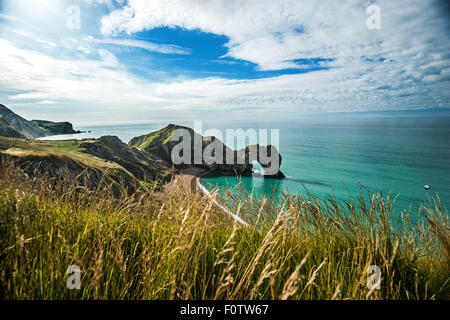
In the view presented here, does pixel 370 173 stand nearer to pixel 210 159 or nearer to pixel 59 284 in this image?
pixel 210 159

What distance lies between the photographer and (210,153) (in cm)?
9838

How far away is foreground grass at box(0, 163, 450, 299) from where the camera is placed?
173cm

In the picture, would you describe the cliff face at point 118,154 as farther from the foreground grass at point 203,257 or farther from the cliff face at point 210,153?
the foreground grass at point 203,257

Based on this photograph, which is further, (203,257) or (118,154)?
(118,154)

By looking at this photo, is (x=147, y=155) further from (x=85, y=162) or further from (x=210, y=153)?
(x=85, y=162)

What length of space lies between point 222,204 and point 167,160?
93.8 meters

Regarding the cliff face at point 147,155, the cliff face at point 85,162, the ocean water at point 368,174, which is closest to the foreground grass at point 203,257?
the cliff face at point 85,162

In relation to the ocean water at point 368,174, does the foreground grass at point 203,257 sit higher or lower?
higher

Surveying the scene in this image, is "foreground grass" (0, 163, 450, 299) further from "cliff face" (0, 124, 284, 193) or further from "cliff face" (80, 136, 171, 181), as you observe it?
"cliff face" (80, 136, 171, 181)

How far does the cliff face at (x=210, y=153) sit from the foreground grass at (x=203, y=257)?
74356 millimetres

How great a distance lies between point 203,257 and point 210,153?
9627cm

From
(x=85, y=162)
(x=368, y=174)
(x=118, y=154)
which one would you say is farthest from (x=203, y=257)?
(x=368, y=174)

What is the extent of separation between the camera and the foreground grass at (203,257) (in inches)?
67.9
